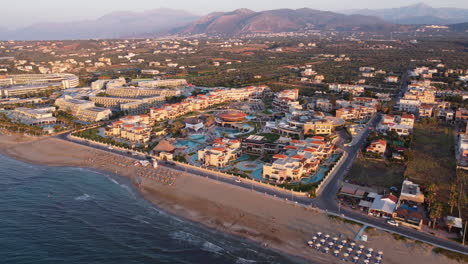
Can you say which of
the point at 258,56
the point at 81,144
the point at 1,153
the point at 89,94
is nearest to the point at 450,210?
the point at 81,144

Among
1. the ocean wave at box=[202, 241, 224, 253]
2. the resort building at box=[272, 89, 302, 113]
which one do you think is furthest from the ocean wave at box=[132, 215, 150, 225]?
the resort building at box=[272, 89, 302, 113]

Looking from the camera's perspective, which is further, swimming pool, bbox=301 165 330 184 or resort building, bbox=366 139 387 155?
resort building, bbox=366 139 387 155

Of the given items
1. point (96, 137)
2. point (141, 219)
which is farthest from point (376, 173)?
point (96, 137)

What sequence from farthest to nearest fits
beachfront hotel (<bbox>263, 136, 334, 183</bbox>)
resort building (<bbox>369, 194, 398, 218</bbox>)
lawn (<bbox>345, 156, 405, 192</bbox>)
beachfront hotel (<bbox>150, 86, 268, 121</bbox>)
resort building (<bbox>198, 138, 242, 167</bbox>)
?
beachfront hotel (<bbox>150, 86, 268, 121</bbox>), resort building (<bbox>198, 138, 242, 167</bbox>), beachfront hotel (<bbox>263, 136, 334, 183</bbox>), lawn (<bbox>345, 156, 405, 192</bbox>), resort building (<bbox>369, 194, 398, 218</bbox>)

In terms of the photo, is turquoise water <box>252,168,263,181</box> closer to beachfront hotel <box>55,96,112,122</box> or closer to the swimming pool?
the swimming pool

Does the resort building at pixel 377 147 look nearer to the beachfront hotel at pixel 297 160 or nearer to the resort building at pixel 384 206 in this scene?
the beachfront hotel at pixel 297 160

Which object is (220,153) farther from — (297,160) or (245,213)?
(245,213)

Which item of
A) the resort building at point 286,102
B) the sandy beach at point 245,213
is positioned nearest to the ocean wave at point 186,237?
the sandy beach at point 245,213
